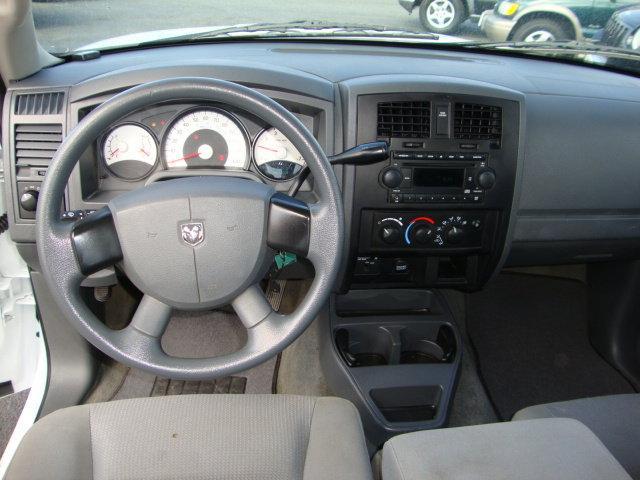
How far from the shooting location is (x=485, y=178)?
5.29ft

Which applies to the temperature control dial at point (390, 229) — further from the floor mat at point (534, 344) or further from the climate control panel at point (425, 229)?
the floor mat at point (534, 344)

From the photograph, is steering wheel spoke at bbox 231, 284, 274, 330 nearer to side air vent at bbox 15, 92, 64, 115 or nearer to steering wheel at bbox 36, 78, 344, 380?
steering wheel at bbox 36, 78, 344, 380

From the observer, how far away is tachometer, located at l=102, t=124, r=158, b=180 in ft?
4.89

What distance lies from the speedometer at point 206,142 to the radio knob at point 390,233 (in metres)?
0.43

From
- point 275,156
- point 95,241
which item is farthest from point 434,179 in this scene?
point 95,241

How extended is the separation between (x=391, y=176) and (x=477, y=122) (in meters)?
0.29

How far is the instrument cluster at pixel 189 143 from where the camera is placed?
4.87 feet

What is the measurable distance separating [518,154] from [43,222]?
1.22 meters

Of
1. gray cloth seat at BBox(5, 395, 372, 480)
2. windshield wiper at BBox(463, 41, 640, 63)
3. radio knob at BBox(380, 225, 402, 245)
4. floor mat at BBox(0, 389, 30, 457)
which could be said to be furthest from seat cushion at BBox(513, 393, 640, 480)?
floor mat at BBox(0, 389, 30, 457)

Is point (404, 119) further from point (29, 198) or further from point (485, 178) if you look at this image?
point (29, 198)

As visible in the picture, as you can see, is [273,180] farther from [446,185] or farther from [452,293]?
[452,293]

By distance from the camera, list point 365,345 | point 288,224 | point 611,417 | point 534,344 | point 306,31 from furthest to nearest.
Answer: point 534,344, point 365,345, point 306,31, point 611,417, point 288,224

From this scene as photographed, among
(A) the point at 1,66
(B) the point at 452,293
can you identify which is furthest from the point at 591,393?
(A) the point at 1,66

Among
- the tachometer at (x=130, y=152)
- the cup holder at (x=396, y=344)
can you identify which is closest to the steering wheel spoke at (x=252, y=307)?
the tachometer at (x=130, y=152)
